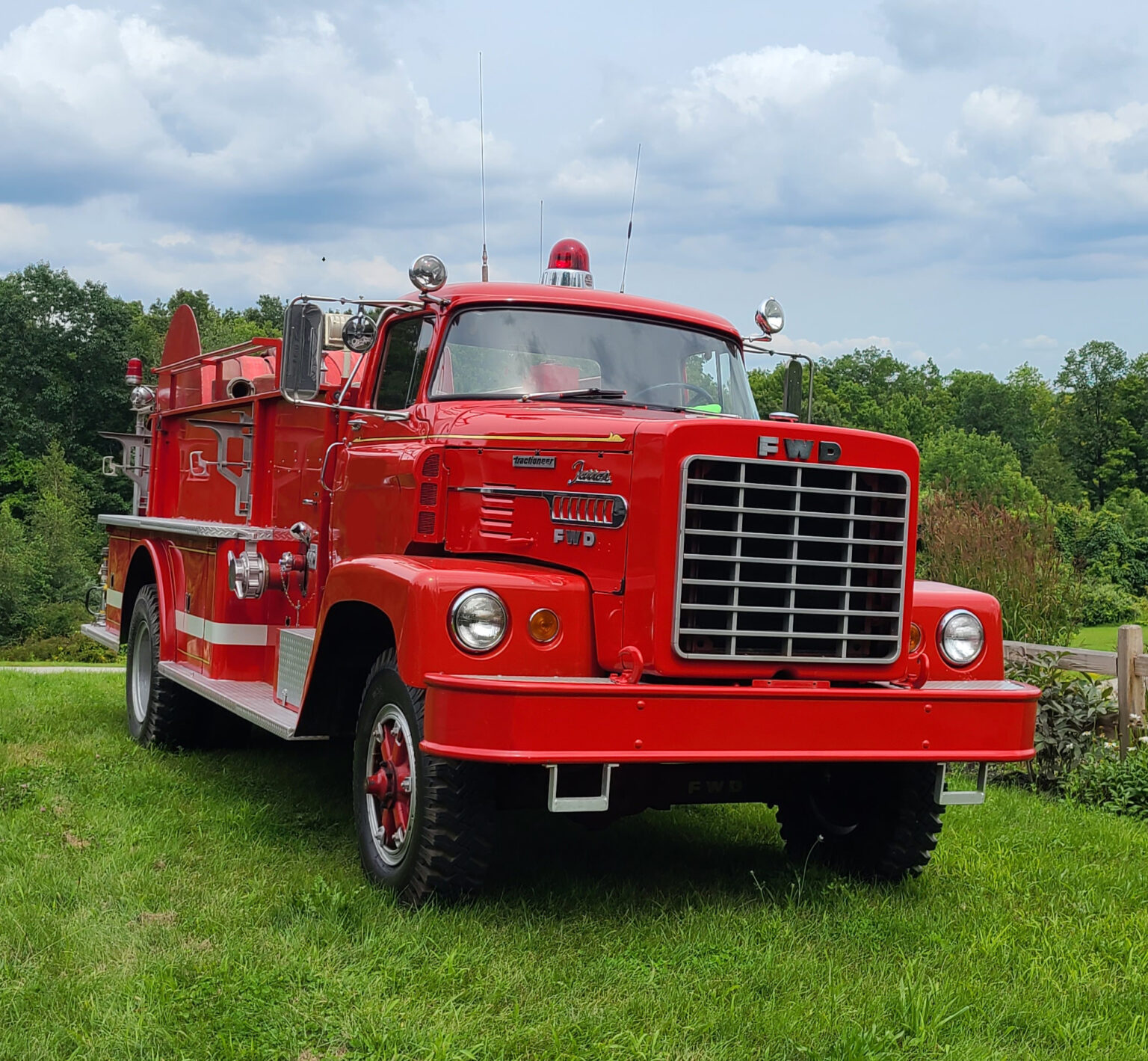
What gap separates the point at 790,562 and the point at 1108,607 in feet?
97.1

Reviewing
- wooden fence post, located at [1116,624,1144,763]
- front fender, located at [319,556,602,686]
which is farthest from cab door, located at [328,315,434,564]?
wooden fence post, located at [1116,624,1144,763]

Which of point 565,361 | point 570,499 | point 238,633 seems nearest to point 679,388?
point 565,361

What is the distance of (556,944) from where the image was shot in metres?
4.54

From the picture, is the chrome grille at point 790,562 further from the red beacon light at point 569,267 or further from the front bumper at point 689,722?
the red beacon light at point 569,267

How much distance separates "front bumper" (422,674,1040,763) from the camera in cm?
436

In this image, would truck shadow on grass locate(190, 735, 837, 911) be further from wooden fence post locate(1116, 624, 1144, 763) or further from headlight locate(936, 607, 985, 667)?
wooden fence post locate(1116, 624, 1144, 763)

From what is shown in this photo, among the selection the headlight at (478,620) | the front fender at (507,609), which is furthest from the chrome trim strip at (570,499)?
the headlight at (478,620)

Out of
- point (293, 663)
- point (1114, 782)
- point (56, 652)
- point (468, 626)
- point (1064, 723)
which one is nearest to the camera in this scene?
Result: point (468, 626)

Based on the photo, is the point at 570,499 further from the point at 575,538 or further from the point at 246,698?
the point at 246,698

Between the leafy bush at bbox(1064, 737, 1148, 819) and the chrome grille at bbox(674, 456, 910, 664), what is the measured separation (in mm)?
3122

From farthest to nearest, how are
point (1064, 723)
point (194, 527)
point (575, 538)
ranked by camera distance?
point (1064, 723) → point (194, 527) → point (575, 538)

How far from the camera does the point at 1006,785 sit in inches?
321

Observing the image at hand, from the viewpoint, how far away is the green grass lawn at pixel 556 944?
3764 mm

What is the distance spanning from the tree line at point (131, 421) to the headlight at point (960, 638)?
18.3 metres
